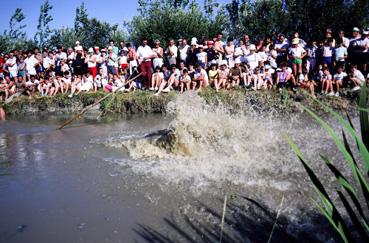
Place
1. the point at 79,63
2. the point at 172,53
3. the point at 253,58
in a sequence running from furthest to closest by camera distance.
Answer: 1. the point at 79,63
2. the point at 172,53
3. the point at 253,58

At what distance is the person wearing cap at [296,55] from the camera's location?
12945 millimetres

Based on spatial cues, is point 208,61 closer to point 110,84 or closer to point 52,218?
point 110,84

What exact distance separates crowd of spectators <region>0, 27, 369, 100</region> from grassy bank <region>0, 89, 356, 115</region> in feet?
1.28

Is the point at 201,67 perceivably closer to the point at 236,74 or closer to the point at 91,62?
the point at 236,74

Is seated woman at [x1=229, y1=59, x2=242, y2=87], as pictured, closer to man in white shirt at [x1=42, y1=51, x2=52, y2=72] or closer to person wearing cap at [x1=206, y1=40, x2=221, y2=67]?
person wearing cap at [x1=206, y1=40, x2=221, y2=67]

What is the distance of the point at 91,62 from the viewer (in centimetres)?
1562

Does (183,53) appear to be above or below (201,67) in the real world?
above

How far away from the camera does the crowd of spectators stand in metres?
12.6

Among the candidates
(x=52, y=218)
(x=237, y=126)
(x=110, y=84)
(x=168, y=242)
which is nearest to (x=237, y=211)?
(x=168, y=242)

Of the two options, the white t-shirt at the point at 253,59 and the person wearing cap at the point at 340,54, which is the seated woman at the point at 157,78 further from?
the person wearing cap at the point at 340,54

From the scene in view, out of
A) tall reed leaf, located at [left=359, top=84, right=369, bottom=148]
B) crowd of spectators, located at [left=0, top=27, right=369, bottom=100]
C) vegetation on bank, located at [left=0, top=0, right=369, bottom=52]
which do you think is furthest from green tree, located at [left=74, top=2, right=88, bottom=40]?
tall reed leaf, located at [left=359, top=84, right=369, bottom=148]

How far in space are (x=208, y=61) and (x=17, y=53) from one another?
8.96m

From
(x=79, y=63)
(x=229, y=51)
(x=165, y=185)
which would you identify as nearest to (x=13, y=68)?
(x=79, y=63)

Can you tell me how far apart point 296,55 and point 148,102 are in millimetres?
5503
